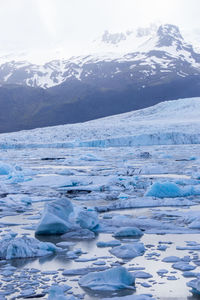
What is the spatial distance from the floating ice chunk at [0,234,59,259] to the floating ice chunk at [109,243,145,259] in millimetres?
681

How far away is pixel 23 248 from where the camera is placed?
4262mm

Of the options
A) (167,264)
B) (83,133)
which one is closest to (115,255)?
(167,264)

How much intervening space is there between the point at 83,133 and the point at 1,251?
35.3 m

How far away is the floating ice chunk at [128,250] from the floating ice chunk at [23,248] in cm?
68

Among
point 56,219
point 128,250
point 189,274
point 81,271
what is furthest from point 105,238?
point 189,274

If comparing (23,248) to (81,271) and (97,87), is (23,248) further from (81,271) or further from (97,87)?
(97,87)

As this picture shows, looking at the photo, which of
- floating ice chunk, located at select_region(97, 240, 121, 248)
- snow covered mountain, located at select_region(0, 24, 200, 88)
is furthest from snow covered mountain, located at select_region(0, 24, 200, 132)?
floating ice chunk, located at select_region(97, 240, 121, 248)

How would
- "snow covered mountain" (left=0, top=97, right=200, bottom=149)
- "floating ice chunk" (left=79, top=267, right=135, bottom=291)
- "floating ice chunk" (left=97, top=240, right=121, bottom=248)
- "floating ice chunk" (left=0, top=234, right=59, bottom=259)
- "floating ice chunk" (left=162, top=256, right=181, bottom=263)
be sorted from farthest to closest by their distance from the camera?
1. "snow covered mountain" (left=0, top=97, right=200, bottom=149)
2. "floating ice chunk" (left=97, top=240, right=121, bottom=248)
3. "floating ice chunk" (left=0, top=234, right=59, bottom=259)
4. "floating ice chunk" (left=162, top=256, right=181, bottom=263)
5. "floating ice chunk" (left=79, top=267, right=135, bottom=291)

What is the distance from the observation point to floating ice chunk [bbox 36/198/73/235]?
5.20m

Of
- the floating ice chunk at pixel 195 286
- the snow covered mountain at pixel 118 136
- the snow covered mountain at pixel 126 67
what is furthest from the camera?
the snow covered mountain at pixel 126 67


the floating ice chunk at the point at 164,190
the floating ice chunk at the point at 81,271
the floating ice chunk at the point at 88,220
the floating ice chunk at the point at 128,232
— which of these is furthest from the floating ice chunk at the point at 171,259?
the floating ice chunk at the point at 164,190

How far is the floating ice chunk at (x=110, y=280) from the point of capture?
3.32 m

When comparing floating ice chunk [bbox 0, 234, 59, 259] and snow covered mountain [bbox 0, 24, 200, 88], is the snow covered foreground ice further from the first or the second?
snow covered mountain [bbox 0, 24, 200, 88]

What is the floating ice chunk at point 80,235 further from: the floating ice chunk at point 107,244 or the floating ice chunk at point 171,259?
the floating ice chunk at point 171,259
